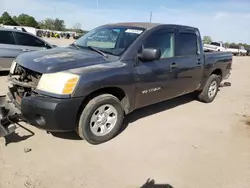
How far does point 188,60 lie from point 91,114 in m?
2.64

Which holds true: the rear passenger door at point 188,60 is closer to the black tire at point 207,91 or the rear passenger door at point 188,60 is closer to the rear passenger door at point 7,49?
the black tire at point 207,91

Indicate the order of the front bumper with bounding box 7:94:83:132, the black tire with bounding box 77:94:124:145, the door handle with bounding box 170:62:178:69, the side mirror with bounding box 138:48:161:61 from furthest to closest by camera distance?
1. the door handle with bounding box 170:62:178:69
2. the side mirror with bounding box 138:48:161:61
3. the black tire with bounding box 77:94:124:145
4. the front bumper with bounding box 7:94:83:132

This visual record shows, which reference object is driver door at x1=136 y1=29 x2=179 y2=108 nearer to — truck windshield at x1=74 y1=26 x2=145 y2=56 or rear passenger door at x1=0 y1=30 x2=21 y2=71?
truck windshield at x1=74 y1=26 x2=145 y2=56

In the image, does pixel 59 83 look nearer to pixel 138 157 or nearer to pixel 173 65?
pixel 138 157

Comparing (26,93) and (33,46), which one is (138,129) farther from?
(33,46)

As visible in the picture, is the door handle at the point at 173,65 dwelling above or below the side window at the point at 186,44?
below

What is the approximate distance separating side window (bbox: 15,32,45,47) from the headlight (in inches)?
222

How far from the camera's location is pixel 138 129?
4.73m

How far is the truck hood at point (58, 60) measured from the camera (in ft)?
11.9

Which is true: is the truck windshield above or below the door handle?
above

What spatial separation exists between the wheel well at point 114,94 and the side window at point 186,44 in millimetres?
1633

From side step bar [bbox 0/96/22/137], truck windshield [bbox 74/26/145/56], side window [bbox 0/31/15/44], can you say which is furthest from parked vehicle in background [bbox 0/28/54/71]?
side step bar [bbox 0/96/22/137]

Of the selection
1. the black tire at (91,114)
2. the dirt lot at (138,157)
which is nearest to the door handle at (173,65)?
the dirt lot at (138,157)

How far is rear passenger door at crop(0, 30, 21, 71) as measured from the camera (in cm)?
810
